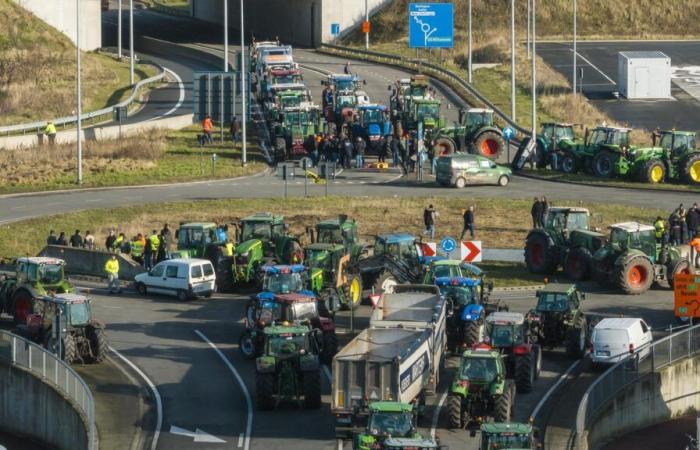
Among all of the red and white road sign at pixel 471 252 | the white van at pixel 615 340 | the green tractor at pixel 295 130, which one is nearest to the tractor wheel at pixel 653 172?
the green tractor at pixel 295 130

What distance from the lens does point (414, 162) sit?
7362cm

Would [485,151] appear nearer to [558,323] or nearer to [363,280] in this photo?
[363,280]

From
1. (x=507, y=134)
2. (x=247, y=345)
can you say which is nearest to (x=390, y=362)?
(x=247, y=345)

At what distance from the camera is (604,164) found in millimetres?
72062

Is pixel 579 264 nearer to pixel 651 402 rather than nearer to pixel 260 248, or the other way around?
pixel 260 248

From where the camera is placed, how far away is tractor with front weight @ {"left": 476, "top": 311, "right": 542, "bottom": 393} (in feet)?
128

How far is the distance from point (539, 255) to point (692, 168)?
18.0m

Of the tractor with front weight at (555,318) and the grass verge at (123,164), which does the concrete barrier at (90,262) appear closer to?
the grass verge at (123,164)

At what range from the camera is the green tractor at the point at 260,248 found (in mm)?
52219

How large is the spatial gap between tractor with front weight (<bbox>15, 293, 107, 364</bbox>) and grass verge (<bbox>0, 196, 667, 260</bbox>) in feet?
55.6

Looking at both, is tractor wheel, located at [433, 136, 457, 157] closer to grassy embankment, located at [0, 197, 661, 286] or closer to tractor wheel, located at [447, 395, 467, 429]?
grassy embankment, located at [0, 197, 661, 286]

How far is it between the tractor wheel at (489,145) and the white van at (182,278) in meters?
25.9

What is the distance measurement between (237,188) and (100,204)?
6.77 metres

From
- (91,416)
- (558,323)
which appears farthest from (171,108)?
(91,416)
